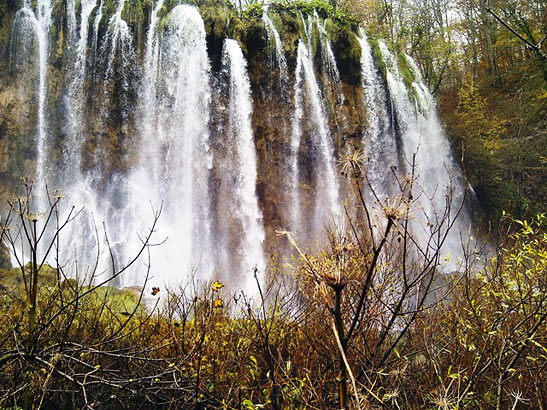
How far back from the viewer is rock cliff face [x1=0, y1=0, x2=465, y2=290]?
1377 centimetres

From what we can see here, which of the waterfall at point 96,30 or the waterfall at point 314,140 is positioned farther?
the waterfall at point 314,140

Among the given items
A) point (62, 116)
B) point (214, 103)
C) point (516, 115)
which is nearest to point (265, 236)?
point (214, 103)

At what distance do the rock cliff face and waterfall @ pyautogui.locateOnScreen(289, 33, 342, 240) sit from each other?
5 cm

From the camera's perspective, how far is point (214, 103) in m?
14.9

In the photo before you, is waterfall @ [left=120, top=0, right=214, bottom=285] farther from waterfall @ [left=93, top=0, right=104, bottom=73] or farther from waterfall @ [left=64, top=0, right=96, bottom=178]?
waterfall @ [left=64, top=0, right=96, bottom=178]

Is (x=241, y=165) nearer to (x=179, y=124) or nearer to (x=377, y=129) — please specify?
(x=179, y=124)

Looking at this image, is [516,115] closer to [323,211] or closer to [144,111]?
[323,211]

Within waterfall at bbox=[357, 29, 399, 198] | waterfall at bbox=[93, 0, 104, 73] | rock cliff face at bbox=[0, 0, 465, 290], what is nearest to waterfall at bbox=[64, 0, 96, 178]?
rock cliff face at bbox=[0, 0, 465, 290]

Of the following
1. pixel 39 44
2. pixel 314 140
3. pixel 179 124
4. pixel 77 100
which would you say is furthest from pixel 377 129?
pixel 39 44

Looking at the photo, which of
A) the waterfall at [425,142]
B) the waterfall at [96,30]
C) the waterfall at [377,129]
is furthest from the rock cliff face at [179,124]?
the waterfall at [425,142]

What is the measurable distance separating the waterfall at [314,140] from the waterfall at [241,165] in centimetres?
172

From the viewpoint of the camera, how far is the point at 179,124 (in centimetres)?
1452

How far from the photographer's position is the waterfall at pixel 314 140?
601 inches

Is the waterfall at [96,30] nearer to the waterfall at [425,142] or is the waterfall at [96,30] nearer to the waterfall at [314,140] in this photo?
the waterfall at [314,140]
